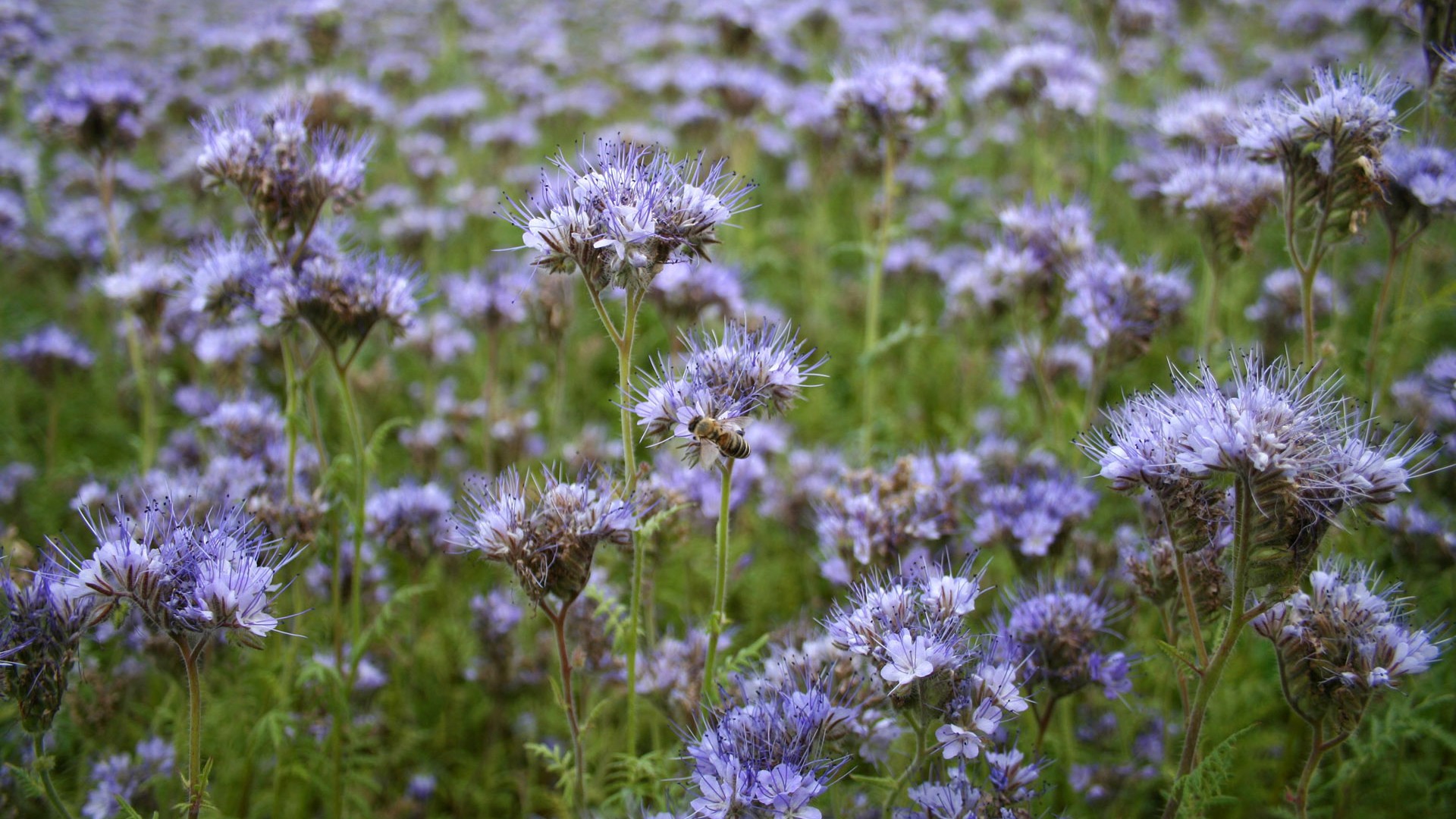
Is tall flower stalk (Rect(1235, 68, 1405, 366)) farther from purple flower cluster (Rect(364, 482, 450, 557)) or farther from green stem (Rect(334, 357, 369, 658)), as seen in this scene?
purple flower cluster (Rect(364, 482, 450, 557))

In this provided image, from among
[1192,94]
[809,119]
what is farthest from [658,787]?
[809,119]

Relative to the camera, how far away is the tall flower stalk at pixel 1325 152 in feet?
8.84

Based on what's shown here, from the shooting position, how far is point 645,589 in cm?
333

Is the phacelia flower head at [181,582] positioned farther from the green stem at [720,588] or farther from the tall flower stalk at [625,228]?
the green stem at [720,588]

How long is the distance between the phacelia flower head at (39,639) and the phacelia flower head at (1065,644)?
2.57m

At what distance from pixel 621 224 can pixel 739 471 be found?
185 centimetres

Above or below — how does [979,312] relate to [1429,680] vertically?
above

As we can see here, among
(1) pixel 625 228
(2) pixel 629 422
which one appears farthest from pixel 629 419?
(1) pixel 625 228

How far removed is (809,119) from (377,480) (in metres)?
4.25

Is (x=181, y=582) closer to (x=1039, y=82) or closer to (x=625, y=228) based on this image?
(x=625, y=228)

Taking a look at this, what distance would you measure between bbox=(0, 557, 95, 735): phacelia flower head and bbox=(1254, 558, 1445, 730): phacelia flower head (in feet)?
10.2

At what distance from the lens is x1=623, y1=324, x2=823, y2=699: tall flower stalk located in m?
2.31

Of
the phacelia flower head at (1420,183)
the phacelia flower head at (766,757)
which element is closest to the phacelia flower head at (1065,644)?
the phacelia flower head at (766,757)

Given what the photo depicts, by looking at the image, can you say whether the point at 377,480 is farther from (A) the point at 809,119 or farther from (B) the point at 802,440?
(A) the point at 809,119
